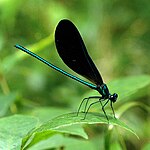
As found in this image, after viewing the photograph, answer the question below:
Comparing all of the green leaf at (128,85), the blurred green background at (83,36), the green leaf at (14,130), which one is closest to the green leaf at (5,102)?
the green leaf at (128,85)

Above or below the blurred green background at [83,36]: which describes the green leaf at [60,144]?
below

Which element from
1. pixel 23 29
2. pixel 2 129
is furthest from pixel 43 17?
pixel 2 129

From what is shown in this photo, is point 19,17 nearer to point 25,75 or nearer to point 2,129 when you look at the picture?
point 25,75

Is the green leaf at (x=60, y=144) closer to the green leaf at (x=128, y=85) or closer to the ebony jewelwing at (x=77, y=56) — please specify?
the ebony jewelwing at (x=77, y=56)

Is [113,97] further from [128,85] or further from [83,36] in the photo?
[83,36]

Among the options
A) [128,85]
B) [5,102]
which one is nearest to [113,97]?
[128,85]

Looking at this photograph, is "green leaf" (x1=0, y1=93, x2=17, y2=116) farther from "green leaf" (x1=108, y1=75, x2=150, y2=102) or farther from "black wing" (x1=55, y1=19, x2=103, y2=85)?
"green leaf" (x1=108, y1=75, x2=150, y2=102)

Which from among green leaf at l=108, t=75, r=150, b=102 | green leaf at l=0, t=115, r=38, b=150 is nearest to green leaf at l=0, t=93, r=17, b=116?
green leaf at l=108, t=75, r=150, b=102
